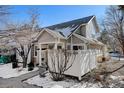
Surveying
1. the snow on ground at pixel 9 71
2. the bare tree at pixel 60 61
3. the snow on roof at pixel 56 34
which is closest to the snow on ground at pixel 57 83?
the bare tree at pixel 60 61

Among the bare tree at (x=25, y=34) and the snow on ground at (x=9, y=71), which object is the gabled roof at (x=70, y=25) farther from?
the snow on ground at (x=9, y=71)

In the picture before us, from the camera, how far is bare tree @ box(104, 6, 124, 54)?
8.40ft

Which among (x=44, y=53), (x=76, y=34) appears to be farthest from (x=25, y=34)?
(x=76, y=34)

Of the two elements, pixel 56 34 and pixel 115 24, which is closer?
pixel 115 24

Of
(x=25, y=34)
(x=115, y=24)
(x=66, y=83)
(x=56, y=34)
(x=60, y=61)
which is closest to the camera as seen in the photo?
(x=115, y=24)

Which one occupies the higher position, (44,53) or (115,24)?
(115,24)

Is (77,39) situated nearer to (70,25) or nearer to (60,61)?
(70,25)

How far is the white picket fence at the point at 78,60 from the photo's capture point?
279cm

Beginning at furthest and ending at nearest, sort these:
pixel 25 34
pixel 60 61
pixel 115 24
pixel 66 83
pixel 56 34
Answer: pixel 25 34, pixel 60 61, pixel 56 34, pixel 66 83, pixel 115 24

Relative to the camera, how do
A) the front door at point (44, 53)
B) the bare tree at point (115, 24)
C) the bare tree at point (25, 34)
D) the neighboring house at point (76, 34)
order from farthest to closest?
Answer: the front door at point (44, 53)
the bare tree at point (25, 34)
the neighboring house at point (76, 34)
the bare tree at point (115, 24)

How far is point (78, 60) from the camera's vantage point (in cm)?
283

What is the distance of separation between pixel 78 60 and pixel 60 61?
1.22 feet

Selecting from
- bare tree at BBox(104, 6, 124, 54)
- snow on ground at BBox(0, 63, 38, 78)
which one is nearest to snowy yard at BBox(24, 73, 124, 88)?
snow on ground at BBox(0, 63, 38, 78)

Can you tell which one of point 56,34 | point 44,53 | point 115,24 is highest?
point 115,24
